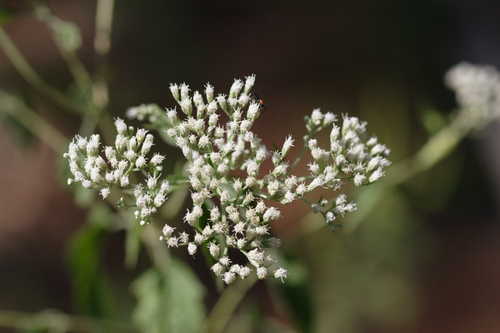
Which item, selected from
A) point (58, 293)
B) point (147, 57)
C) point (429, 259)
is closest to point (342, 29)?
point (147, 57)

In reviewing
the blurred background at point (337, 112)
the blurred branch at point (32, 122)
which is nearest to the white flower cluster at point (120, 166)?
the blurred branch at point (32, 122)

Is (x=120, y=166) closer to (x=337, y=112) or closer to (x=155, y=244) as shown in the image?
(x=155, y=244)

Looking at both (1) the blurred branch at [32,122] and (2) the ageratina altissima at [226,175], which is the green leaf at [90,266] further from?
(2) the ageratina altissima at [226,175]

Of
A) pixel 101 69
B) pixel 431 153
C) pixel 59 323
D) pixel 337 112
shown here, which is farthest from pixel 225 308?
pixel 337 112

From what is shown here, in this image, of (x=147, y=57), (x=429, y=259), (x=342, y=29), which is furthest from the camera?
(x=342, y=29)

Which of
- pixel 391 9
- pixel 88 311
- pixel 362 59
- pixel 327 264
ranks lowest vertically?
pixel 88 311

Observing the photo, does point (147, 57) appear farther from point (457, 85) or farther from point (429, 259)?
point (457, 85)
